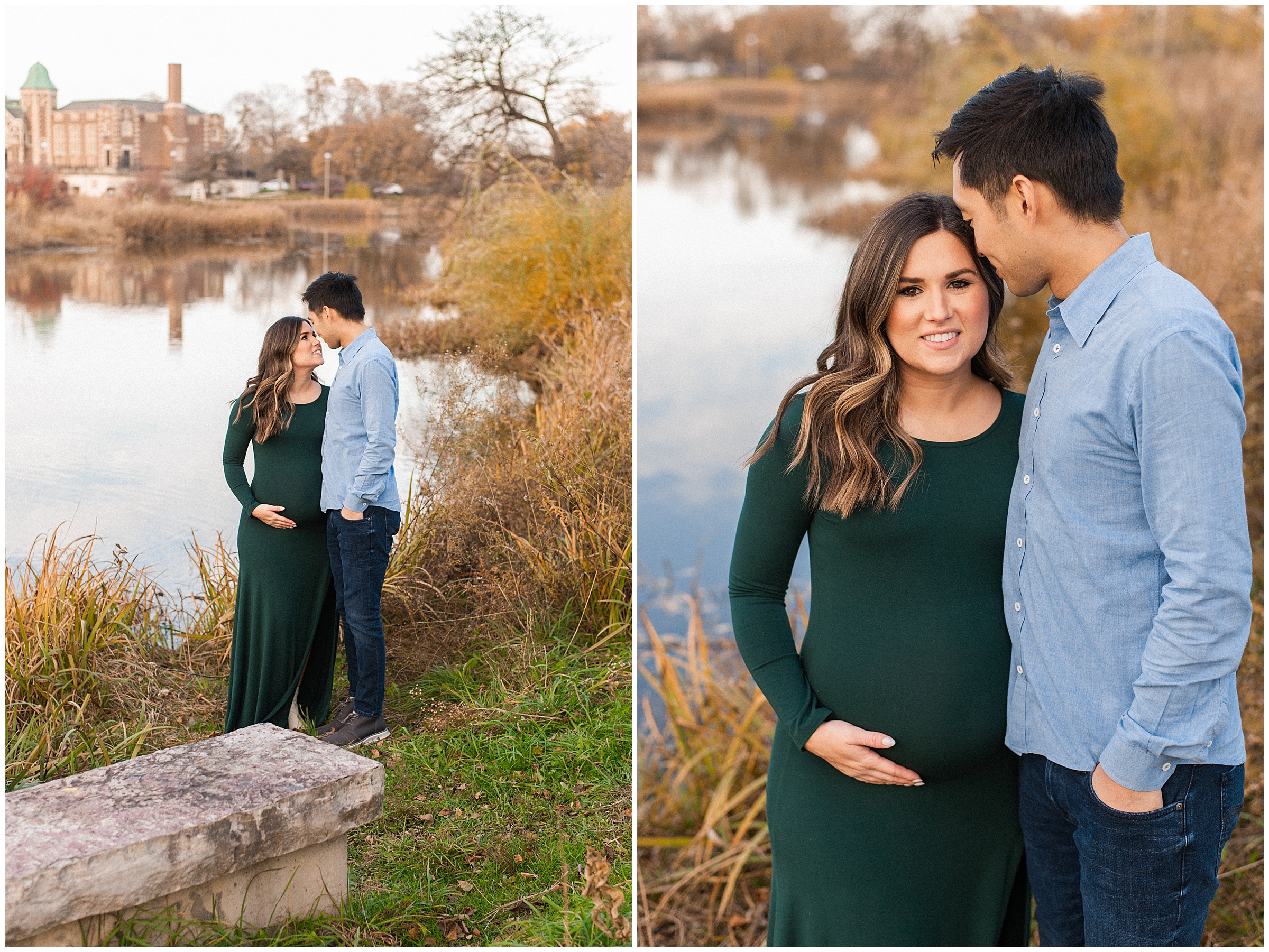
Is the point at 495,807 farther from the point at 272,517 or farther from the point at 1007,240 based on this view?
the point at 1007,240

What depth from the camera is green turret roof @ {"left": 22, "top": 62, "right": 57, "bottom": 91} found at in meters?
2.32

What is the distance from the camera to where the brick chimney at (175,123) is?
2385mm

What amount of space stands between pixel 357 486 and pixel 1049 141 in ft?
5.86

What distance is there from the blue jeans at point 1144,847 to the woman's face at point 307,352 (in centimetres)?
192

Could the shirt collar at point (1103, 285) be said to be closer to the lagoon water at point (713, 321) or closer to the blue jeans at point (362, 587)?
the blue jeans at point (362, 587)

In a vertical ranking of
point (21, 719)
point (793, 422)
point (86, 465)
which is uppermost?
point (793, 422)

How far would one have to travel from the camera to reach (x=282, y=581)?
250 centimetres

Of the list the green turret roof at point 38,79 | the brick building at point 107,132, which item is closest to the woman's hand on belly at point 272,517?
the brick building at point 107,132

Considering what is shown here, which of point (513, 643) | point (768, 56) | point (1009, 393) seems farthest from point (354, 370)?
point (768, 56)

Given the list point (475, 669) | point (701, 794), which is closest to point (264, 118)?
point (475, 669)

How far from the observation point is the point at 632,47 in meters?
2.57

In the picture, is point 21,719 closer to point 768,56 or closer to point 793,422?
point 793,422

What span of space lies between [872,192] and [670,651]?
2.67 meters

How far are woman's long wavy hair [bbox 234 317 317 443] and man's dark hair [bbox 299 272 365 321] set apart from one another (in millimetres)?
68
